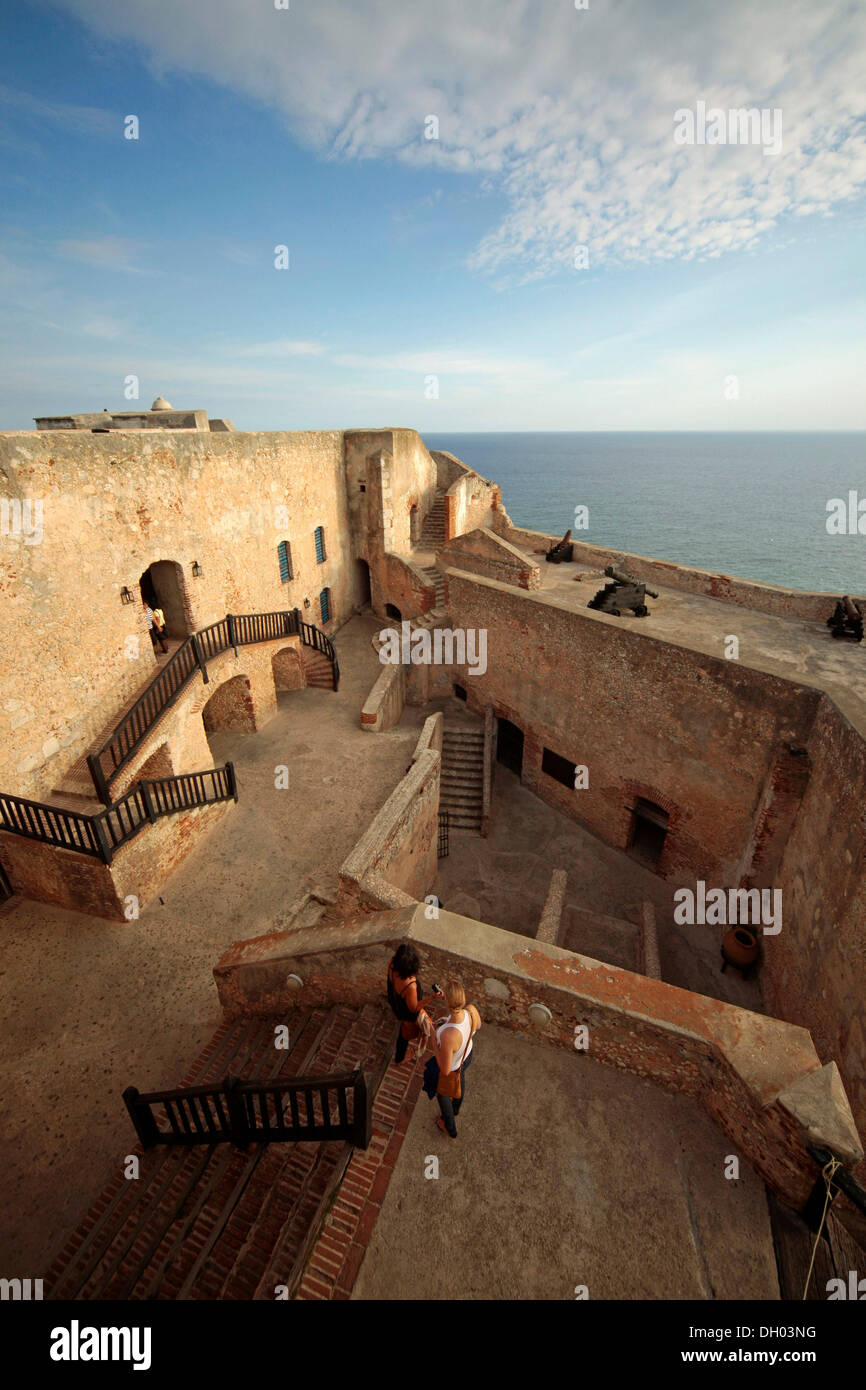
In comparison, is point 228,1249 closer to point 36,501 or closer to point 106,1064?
point 106,1064

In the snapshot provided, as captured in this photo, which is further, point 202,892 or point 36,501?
point 202,892

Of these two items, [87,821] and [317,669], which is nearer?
[87,821]

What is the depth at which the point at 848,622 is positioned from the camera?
1241 centimetres

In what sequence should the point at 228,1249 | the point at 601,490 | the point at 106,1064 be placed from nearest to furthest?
1. the point at 228,1249
2. the point at 106,1064
3. the point at 601,490

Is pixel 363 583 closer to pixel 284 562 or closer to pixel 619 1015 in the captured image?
pixel 284 562

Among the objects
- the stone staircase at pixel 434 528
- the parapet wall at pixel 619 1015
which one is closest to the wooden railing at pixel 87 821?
the parapet wall at pixel 619 1015

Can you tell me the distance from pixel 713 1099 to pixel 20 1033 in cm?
916

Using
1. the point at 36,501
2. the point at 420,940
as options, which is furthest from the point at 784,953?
the point at 36,501

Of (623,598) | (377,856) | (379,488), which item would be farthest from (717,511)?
(377,856)

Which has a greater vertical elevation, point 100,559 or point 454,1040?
point 100,559

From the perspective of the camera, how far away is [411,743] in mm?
14508

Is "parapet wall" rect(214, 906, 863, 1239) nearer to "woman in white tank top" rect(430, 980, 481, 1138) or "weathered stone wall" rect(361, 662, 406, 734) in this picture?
"woman in white tank top" rect(430, 980, 481, 1138)

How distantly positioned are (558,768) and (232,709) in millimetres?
9017

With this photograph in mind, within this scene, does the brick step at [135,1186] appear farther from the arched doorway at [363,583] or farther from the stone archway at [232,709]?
the arched doorway at [363,583]
